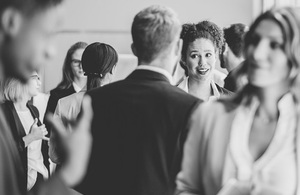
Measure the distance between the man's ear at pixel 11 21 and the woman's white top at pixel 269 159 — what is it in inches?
33.6

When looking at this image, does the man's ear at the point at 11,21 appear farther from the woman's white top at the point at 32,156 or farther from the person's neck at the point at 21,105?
the person's neck at the point at 21,105

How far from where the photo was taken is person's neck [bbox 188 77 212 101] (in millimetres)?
3660

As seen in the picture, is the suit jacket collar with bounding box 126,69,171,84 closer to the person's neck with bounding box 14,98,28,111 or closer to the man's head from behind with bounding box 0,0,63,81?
the man's head from behind with bounding box 0,0,63,81

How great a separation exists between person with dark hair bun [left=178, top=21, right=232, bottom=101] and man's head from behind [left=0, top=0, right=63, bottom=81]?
7.34 feet

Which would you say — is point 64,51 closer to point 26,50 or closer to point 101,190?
point 101,190

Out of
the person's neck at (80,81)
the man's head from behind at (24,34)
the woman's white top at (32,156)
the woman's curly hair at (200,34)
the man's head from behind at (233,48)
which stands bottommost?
the woman's white top at (32,156)

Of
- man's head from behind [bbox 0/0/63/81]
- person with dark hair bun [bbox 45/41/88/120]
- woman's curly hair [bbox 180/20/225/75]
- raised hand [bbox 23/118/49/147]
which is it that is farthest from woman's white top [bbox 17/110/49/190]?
man's head from behind [bbox 0/0/63/81]

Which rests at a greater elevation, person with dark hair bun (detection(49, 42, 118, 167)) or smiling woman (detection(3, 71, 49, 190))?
person with dark hair bun (detection(49, 42, 118, 167))

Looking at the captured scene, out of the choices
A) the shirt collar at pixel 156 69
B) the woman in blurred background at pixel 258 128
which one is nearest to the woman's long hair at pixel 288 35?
the woman in blurred background at pixel 258 128

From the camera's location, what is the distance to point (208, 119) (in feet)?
6.48

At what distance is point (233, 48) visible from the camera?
14.4 feet

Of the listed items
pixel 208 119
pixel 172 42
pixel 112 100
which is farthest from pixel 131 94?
pixel 208 119

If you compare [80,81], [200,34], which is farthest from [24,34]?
[80,81]

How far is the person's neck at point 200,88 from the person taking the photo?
366 centimetres
